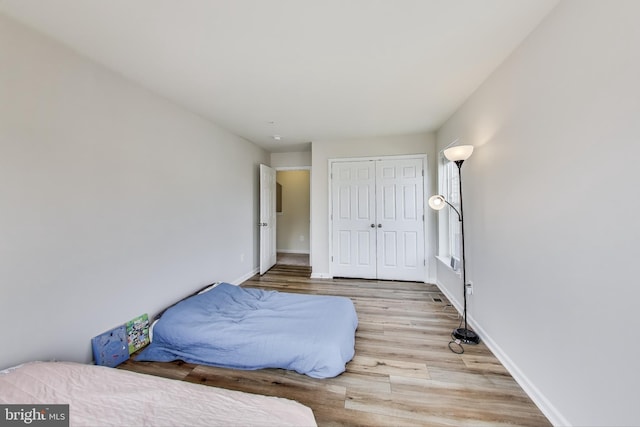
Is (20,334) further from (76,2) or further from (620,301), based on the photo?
(620,301)

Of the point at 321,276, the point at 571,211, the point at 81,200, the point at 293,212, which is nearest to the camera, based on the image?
the point at 571,211

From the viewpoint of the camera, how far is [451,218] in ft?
11.4

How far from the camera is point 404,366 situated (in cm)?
193

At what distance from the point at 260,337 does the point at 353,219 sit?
8.83 ft

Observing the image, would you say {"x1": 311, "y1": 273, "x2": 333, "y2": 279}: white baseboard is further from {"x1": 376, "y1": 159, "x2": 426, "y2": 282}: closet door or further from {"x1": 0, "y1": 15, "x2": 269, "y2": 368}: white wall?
{"x1": 0, "y1": 15, "x2": 269, "y2": 368}: white wall

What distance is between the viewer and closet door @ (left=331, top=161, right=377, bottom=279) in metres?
4.14

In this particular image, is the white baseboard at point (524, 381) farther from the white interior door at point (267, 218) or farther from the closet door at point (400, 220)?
the white interior door at point (267, 218)

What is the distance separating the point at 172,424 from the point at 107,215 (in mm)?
1740

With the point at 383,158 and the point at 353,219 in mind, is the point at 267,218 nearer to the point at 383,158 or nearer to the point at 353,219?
the point at 353,219

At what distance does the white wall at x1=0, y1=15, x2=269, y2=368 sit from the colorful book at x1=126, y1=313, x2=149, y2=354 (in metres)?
0.08

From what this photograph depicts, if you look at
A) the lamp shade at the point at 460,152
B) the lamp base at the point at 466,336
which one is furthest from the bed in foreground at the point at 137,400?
the lamp shade at the point at 460,152

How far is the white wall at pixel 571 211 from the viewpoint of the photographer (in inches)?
40.2

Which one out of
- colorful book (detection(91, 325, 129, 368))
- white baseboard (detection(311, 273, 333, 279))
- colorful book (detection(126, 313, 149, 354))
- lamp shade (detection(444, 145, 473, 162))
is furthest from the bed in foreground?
white baseboard (detection(311, 273, 333, 279))

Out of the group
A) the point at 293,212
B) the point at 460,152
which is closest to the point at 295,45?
the point at 460,152
